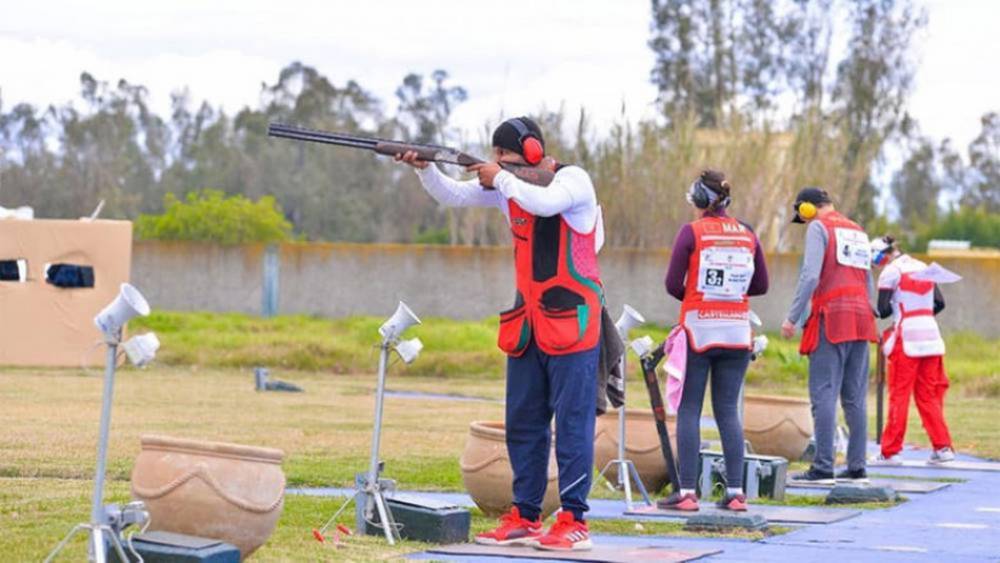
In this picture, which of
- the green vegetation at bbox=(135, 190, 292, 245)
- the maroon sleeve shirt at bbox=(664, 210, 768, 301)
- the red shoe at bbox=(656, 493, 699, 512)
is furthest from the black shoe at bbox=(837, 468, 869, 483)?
the green vegetation at bbox=(135, 190, 292, 245)

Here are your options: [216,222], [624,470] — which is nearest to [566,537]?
[624,470]

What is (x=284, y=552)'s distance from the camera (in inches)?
327

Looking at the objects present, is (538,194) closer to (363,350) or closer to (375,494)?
(375,494)

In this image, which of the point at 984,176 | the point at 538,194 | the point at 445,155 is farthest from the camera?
the point at 984,176

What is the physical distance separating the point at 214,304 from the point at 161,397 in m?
16.1

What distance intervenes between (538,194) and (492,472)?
6.98 feet

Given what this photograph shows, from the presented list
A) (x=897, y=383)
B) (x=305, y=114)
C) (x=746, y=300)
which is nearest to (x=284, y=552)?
(x=746, y=300)

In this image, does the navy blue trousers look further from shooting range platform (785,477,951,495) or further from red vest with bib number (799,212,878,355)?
shooting range platform (785,477,951,495)

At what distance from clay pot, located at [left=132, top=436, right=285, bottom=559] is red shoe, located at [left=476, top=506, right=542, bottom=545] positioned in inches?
54.9

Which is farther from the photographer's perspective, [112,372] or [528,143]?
[528,143]

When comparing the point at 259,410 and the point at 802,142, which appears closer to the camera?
the point at 259,410

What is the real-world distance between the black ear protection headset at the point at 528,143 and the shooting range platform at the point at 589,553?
5.88 ft

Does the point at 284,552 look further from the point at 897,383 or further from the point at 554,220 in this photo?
the point at 897,383

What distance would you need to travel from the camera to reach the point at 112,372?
709 centimetres
